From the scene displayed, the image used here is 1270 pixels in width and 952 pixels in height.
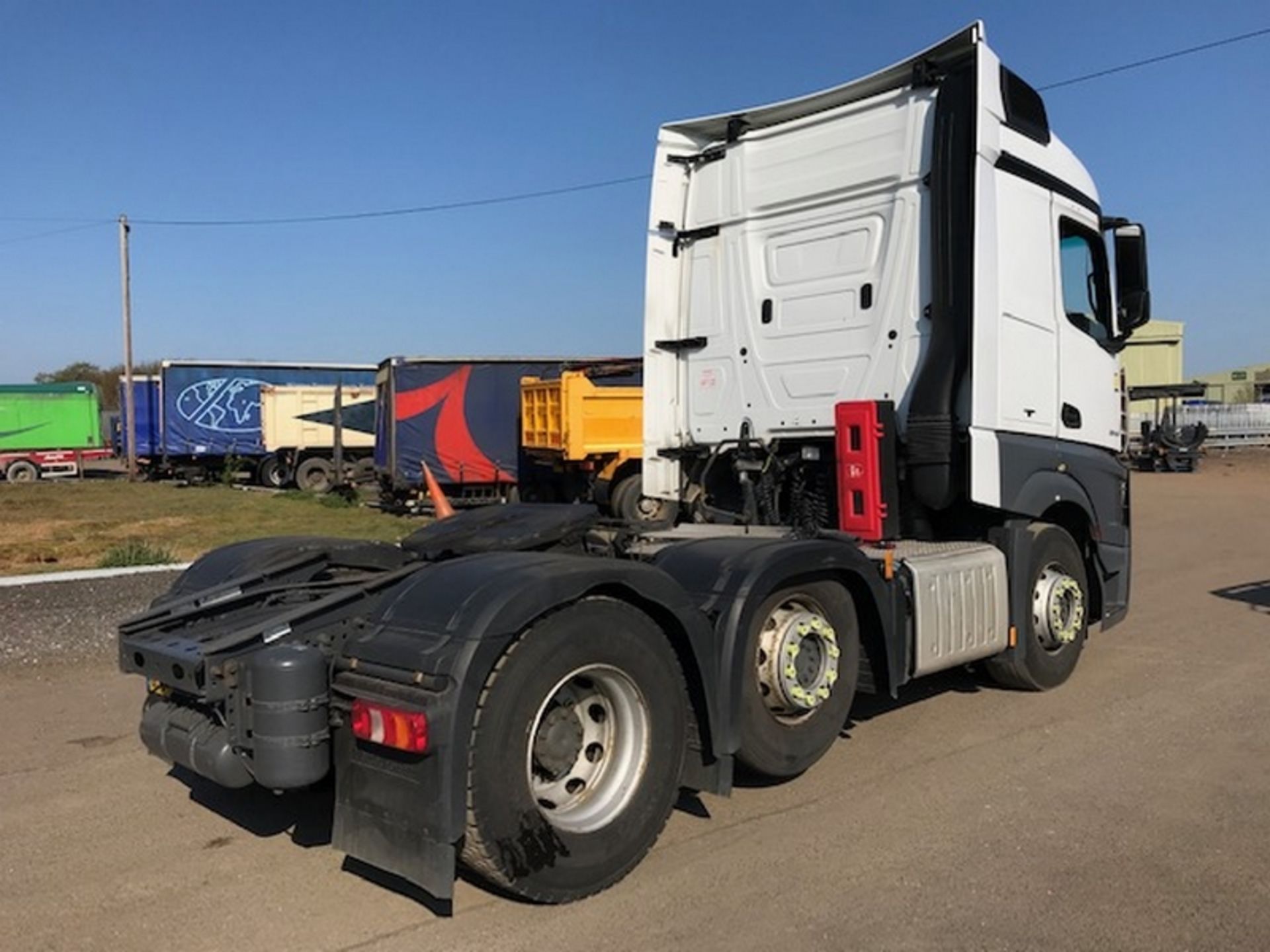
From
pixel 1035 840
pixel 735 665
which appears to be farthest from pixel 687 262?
pixel 1035 840

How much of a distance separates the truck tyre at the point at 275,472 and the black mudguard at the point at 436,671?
29.2 m

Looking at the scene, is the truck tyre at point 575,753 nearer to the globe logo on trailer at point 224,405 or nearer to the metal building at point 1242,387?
the globe logo on trailer at point 224,405

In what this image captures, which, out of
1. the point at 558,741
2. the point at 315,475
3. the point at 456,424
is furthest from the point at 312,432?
the point at 558,741

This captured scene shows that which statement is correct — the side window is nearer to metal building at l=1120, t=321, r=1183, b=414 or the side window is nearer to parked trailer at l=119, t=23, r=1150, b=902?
parked trailer at l=119, t=23, r=1150, b=902

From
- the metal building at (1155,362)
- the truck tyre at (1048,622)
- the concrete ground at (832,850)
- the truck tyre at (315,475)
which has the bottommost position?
the concrete ground at (832,850)

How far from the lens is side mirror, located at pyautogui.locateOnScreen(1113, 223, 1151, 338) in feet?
23.6

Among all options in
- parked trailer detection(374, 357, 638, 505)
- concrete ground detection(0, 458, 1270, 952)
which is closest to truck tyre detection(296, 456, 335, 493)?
parked trailer detection(374, 357, 638, 505)

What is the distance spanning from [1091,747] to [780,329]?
3.09 meters

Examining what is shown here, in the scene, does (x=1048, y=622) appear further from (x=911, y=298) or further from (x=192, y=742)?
(x=192, y=742)

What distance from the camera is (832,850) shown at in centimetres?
420

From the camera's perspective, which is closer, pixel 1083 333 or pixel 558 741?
pixel 558 741

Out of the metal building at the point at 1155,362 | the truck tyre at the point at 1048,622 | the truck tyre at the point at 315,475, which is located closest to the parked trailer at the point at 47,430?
the truck tyre at the point at 315,475

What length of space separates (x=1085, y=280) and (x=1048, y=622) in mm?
2383

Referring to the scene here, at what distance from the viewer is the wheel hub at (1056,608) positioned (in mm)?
6609
